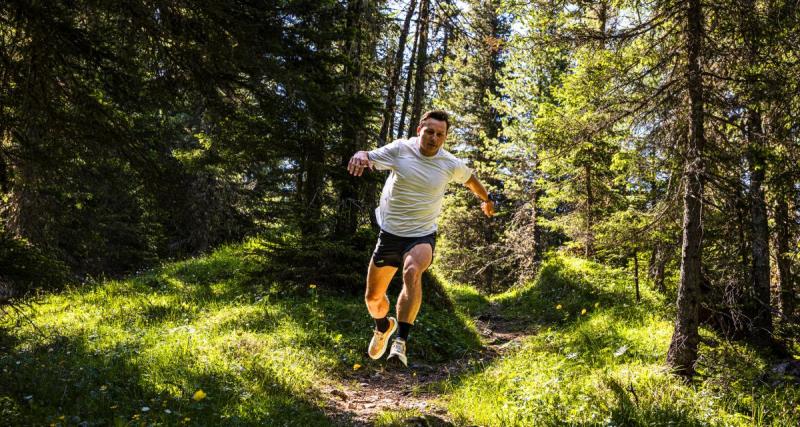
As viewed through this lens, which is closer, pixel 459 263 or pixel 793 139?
pixel 793 139

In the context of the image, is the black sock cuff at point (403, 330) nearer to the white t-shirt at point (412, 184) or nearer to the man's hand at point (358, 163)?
the white t-shirt at point (412, 184)

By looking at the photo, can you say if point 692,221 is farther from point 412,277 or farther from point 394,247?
point 394,247

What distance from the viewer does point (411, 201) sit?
19.4ft

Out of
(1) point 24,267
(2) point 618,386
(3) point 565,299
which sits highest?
(1) point 24,267

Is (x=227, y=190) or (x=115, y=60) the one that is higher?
(x=115, y=60)

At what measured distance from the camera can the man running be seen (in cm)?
578

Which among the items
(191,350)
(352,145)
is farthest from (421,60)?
(191,350)

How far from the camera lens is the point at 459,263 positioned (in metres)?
26.2

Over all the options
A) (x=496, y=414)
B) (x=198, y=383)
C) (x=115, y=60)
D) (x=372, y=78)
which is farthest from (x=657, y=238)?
(x=115, y=60)

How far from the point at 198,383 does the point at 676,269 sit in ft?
40.5

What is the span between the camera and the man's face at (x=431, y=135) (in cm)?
575

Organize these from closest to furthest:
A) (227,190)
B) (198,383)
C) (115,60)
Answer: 1. (198,383)
2. (115,60)
3. (227,190)

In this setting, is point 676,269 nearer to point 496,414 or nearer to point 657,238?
point 657,238

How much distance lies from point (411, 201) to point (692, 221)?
11.5ft
